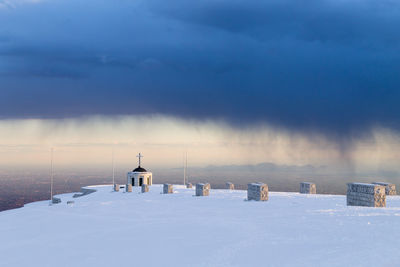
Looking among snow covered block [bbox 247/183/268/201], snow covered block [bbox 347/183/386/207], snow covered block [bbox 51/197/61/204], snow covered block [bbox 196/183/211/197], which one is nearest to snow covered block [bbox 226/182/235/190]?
snow covered block [bbox 196/183/211/197]

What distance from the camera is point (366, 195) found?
2497 centimetres

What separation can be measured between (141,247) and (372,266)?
27.4 feet

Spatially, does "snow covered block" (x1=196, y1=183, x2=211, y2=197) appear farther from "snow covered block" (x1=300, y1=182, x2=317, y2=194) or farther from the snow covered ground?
the snow covered ground

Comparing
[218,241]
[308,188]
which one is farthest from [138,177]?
[218,241]

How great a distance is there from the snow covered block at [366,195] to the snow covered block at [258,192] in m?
6.87

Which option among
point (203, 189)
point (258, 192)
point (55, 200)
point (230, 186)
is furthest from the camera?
point (55, 200)

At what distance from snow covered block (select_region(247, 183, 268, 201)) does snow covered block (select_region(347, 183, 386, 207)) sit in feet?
22.5

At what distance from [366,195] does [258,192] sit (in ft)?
28.4

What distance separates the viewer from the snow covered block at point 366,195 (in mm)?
24344

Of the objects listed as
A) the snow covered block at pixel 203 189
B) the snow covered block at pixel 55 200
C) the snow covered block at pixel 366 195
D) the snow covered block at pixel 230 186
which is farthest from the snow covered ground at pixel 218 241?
the snow covered block at pixel 55 200

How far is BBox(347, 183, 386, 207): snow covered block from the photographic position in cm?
2434

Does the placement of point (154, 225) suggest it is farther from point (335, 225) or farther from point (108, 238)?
point (335, 225)

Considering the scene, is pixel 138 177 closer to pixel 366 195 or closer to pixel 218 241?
pixel 366 195

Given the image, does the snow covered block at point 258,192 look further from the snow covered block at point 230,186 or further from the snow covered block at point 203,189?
the snow covered block at point 230,186
